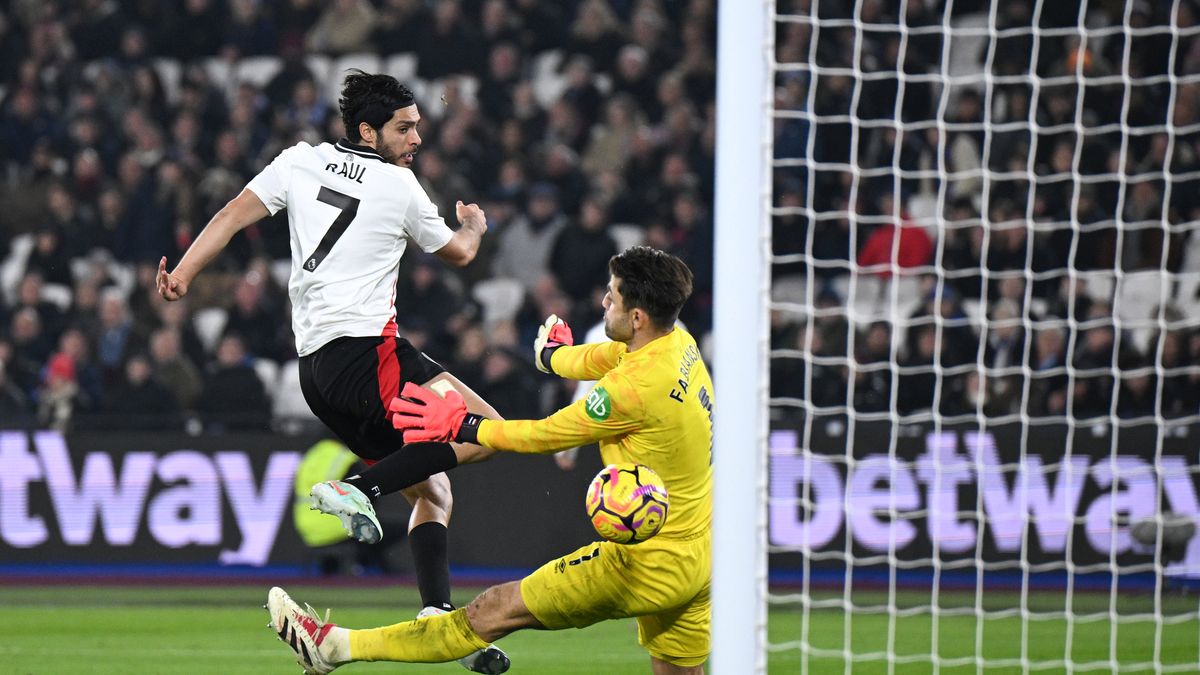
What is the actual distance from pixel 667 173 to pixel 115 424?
5198mm

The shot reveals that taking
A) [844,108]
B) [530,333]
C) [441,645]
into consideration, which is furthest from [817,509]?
[441,645]

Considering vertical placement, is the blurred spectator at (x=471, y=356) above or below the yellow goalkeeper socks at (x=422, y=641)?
above

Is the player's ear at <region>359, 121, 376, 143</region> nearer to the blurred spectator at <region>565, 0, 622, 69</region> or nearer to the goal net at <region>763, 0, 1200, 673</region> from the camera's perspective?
the goal net at <region>763, 0, 1200, 673</region>

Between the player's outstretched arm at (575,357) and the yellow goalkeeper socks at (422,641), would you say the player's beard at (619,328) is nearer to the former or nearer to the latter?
the player's outstretched arm at (575,357)

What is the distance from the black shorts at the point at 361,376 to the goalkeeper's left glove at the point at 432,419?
0.46 meters

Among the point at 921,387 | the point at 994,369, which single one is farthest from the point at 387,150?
the point at 921,387

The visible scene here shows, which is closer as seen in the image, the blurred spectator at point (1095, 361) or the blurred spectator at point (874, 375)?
the blurred spectator at point (1095, 361)

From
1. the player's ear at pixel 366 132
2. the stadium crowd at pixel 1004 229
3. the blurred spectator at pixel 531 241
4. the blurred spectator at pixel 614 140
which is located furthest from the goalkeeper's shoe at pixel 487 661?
the blurred spectator at pixel 614 140

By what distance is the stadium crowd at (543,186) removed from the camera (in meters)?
11.4

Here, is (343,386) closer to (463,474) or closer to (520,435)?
(520,435)

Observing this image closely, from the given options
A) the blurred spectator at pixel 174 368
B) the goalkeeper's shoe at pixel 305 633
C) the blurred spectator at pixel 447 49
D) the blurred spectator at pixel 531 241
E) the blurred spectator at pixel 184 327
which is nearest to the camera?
the goalkeeper's shoe at pixel 305 633

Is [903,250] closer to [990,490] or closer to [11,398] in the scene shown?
[990,490]

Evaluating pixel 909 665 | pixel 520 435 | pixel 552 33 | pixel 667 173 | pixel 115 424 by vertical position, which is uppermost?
pixel 552 33

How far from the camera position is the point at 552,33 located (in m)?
14.9
